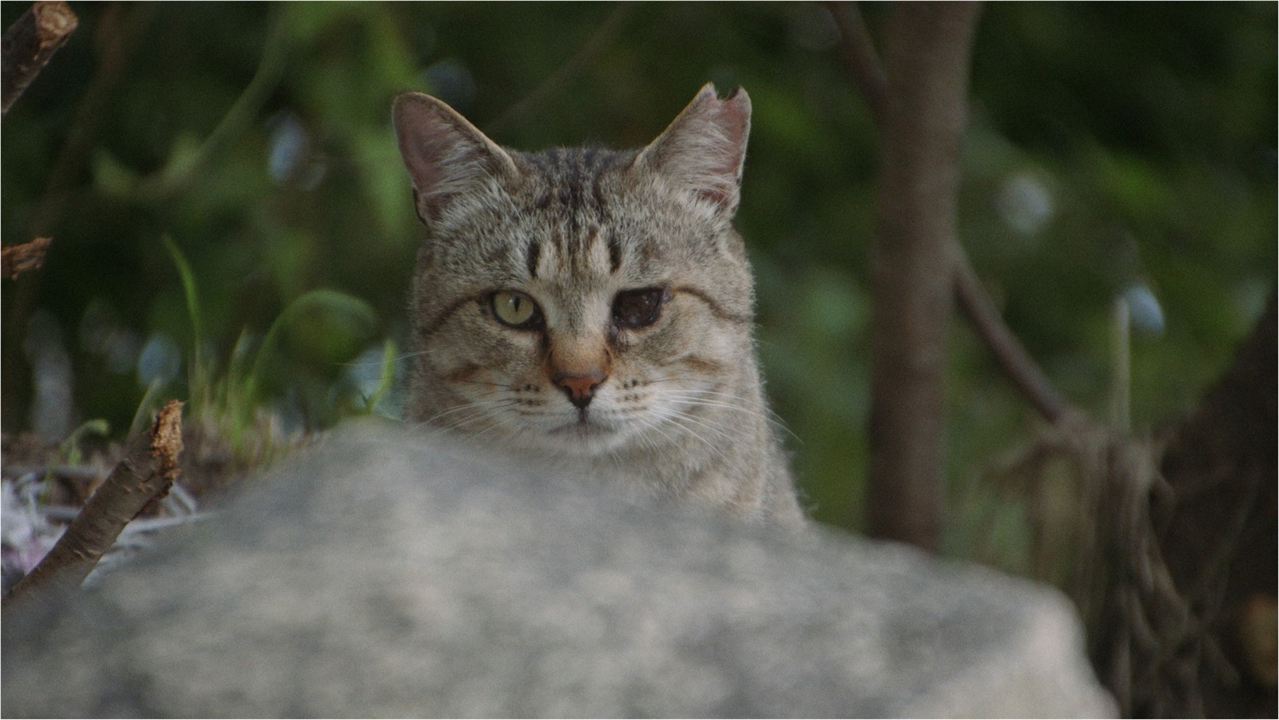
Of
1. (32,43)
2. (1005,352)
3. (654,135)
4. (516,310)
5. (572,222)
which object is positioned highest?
(32,43)

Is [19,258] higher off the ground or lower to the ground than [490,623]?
higher

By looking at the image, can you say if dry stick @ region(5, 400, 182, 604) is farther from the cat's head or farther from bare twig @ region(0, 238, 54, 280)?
the cat's head

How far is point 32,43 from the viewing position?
55.3 inches

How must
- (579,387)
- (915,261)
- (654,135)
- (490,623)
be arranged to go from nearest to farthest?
(490,623) < (579,387) < (915,261) < (654,135)

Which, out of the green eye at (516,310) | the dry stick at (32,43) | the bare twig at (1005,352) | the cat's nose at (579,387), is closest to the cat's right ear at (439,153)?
the green eye at (516,310)

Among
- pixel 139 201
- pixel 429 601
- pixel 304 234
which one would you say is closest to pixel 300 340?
pixel 304 234

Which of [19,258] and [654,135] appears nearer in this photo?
[19,258]

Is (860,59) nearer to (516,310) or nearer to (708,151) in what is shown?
(708,151)

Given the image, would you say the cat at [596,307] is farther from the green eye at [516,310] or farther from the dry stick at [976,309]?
the dry stick at [976,309]

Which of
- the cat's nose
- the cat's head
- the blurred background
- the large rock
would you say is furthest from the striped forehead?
the large rock

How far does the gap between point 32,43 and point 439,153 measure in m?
0.74

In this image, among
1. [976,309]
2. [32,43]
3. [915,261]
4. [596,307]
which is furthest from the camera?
[976,309]

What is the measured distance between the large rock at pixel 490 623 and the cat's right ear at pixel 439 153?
995mm

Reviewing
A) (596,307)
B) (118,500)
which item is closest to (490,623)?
(118,500)
